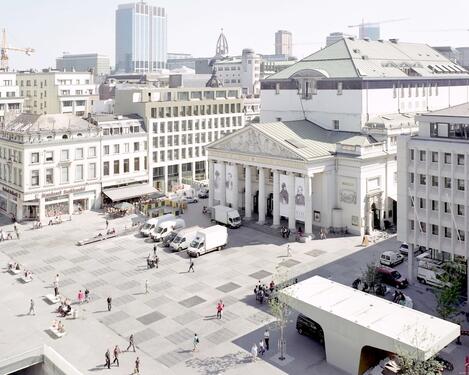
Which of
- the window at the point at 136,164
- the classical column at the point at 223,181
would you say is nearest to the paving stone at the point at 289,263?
the classical column at the point at 223,181

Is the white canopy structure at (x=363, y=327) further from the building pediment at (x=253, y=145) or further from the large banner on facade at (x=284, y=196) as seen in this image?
the building pediment at (x=253, y=145)

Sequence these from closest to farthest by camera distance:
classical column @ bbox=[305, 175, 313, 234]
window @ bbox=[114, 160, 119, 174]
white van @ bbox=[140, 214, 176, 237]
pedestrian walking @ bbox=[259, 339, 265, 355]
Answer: pedestrian walking @ bbox=[259, 339, 265, 355] < classical column @ bbox=[305, 175, 313, 234] < white van @ bbox=[140, 214, 176, 237] < window @ bbox=[114, 160, 119, 174]

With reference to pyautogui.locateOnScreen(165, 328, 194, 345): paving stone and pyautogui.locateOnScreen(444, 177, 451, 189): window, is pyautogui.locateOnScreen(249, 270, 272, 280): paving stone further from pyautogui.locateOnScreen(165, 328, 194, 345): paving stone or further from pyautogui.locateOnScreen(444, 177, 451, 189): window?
pyautogui.locateOnScreen(444, 177, 451, 189): window

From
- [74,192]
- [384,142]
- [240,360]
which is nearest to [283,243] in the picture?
[384,142]

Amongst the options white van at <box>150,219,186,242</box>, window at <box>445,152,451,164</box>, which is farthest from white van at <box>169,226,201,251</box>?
window at <box>445,152,451,164</box>

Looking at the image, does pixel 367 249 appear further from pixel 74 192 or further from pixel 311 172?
pixel 74 192

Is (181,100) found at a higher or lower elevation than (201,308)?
higher
